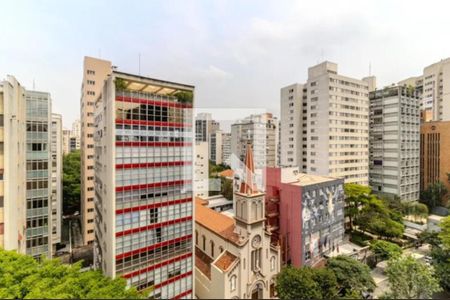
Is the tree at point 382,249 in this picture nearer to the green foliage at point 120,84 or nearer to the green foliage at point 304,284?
the green foliage at point 304,284

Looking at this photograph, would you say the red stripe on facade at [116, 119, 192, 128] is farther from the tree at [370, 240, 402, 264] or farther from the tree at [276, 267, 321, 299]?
the tree at [370, 240, 402, 264]

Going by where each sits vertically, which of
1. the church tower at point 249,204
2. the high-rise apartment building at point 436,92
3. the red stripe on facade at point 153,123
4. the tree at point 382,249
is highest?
the high-rise apartment building at point 436,92

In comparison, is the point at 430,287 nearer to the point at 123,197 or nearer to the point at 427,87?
the point at 123,197

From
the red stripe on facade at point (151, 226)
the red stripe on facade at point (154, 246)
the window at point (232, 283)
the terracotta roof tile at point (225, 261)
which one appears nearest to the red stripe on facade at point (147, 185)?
the red stripe on facade at point (151, 226)

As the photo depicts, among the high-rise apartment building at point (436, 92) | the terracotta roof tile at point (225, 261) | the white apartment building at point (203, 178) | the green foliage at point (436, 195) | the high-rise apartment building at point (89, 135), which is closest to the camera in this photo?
the terracotta roof tile at point (225, 261)

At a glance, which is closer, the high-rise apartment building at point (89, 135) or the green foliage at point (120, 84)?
the green foliage at point (120, 84)

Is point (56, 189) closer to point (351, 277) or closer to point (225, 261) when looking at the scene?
point (225, 261)
